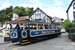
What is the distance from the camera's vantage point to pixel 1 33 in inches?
882

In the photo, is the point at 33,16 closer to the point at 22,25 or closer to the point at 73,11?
the point at 73,11

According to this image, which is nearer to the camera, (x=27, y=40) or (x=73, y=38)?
(x=27, y=40)

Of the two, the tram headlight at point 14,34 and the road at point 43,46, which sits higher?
the tram headlight at point 14,34

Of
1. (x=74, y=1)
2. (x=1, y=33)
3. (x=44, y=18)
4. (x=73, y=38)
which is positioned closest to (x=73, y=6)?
(x=74, y=1)

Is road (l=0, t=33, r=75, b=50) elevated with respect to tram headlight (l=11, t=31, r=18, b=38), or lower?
lower

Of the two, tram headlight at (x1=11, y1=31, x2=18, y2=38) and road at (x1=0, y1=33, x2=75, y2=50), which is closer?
road at (x1=0, y1=33, x2=75, y2=50)

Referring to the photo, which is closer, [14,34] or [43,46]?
[43,46]

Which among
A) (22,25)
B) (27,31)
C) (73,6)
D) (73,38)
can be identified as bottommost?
(73,38)

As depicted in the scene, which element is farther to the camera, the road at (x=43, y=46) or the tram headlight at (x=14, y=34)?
the tram headlight at (x=14, y=34)

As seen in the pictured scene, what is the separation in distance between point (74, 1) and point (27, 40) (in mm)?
17227

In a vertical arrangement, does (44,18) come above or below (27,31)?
above

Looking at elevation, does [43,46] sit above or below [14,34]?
below

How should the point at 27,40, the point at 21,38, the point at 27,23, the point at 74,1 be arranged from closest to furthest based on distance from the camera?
the point at 21,38 < the point at 27,40 < the point at 27,23 < the point at 74,1

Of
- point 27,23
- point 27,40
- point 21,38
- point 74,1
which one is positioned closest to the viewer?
point 21,38
